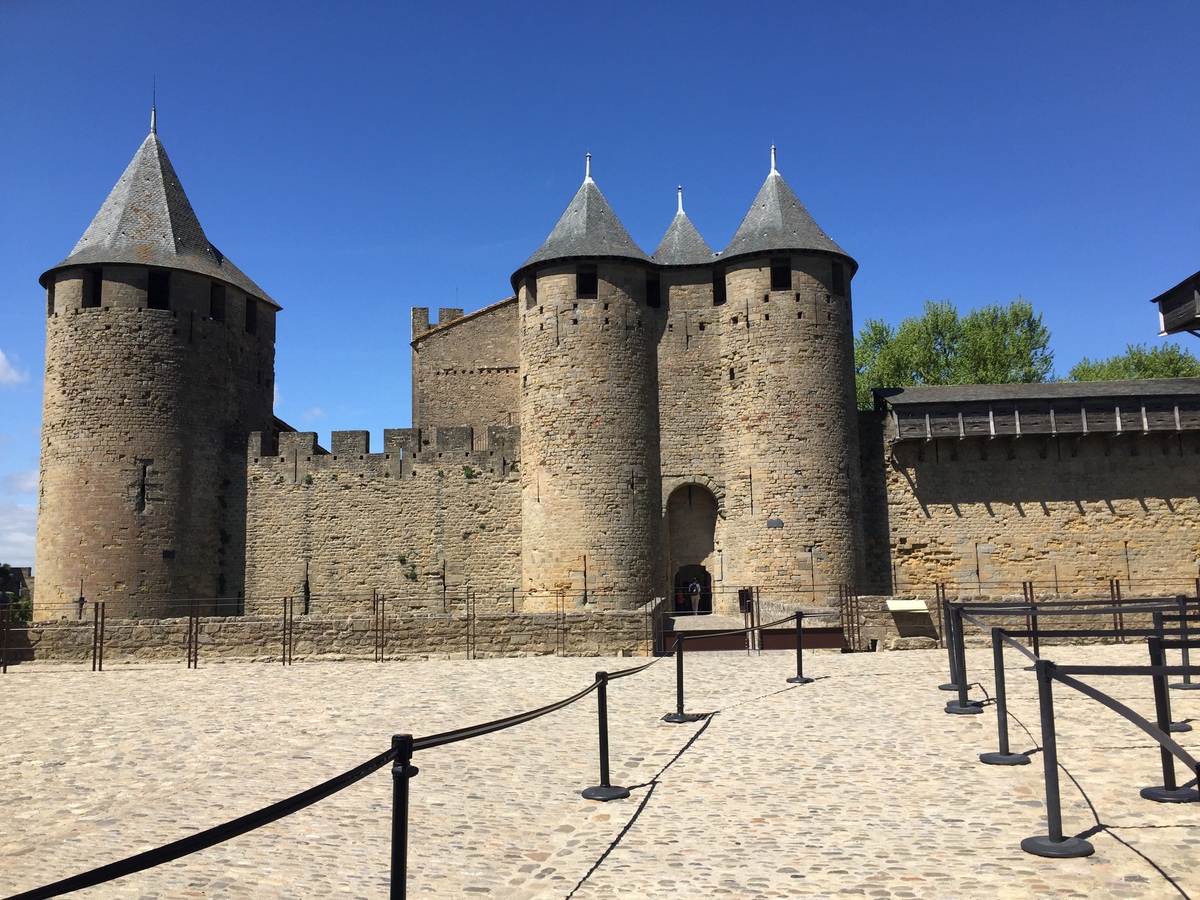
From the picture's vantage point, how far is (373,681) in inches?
489

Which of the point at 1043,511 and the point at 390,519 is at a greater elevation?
the point at 390,519

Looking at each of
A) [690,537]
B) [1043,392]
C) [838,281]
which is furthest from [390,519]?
[1043,392]

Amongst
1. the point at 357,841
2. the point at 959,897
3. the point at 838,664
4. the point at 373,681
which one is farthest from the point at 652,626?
the point at 959,897

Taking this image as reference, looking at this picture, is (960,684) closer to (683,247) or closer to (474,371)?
(683,247)

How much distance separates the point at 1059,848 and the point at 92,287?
81.2 ft

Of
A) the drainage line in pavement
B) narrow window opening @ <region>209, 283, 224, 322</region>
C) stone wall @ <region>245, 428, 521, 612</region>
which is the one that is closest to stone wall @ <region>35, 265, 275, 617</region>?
narrow window opening @ <region>209, 283, 224, 322</region>

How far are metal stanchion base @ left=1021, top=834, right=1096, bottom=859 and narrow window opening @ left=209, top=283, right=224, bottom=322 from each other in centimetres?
2382

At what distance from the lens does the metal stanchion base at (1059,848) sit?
15.3ft

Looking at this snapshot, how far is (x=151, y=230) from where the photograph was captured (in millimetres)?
24656

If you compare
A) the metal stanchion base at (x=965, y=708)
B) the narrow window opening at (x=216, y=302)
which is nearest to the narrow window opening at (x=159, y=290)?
the narrow window opening at (x=216, y=302)

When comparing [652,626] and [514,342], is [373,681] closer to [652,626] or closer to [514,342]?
[652,626]

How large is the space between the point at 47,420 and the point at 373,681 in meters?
15.8

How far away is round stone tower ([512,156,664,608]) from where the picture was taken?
22.1 m

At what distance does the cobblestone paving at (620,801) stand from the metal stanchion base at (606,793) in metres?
0.09
